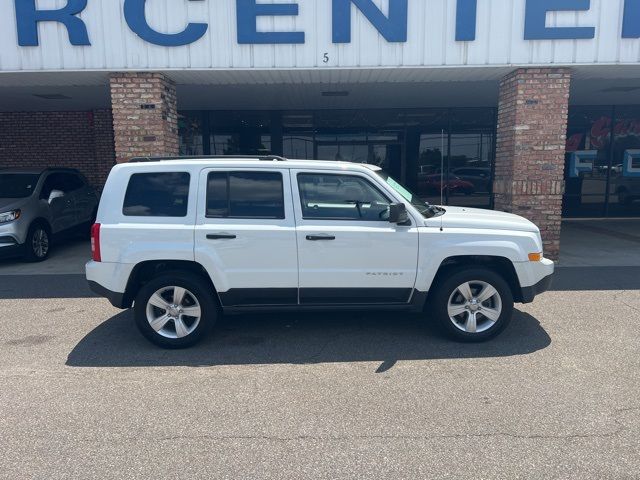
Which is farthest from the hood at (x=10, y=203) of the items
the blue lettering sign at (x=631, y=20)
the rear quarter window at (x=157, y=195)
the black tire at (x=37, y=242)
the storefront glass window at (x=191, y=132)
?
the blue lettering sign at (x=631, y=20)

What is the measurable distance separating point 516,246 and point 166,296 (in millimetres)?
3542

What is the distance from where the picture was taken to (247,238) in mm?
4660

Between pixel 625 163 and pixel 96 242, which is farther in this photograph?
pixel 625 163

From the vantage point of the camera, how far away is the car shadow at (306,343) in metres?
4.52

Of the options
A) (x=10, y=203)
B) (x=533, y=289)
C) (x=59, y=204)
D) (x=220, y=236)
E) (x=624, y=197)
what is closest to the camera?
(x=220, y=236)

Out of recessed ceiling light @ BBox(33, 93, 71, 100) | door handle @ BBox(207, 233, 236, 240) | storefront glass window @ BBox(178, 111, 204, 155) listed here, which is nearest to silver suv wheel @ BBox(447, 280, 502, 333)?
door handle @ BBox(207, 233, 236, 240)

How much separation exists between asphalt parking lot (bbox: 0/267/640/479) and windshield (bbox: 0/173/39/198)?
4.48 metres

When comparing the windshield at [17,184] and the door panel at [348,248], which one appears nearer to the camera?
the door panel at [348,248]

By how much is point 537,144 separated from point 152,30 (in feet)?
21.7

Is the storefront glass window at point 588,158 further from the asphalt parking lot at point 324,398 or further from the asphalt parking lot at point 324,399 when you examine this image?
the asphalt parking lot at point 324,399

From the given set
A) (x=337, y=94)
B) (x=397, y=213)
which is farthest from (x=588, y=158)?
(x=397, y=213)

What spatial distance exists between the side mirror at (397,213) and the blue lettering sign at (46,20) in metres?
6.07

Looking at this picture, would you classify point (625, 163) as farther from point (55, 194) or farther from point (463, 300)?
point (55, 194)

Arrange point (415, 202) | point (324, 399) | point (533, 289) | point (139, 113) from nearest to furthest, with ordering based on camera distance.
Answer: point (324, 399), point (533, 289), point (415, 202), point (139, 113)
